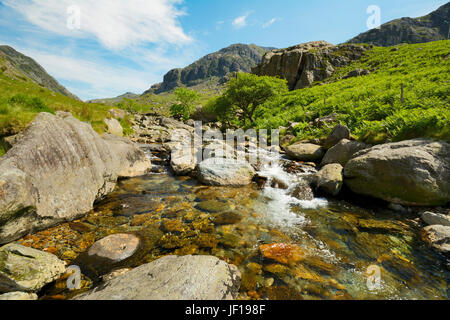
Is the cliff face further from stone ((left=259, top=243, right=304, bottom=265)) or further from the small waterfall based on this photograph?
stone ((left=259, top=243, right=304, bottom=265))

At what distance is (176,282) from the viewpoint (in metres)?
3.49

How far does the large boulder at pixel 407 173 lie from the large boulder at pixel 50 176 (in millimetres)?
11275

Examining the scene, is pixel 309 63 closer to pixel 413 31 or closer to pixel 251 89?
pixel 251 89

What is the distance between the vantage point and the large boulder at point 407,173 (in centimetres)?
693

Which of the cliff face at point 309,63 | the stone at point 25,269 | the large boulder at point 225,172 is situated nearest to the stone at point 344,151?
the large boulder at point 225,172

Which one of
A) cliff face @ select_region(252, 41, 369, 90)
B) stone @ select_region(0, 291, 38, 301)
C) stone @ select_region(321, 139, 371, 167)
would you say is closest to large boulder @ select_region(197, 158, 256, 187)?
stone @ select_region(321, 139, 371, 167)

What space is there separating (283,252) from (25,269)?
5.76 metres

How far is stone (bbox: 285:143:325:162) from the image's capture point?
14.2m

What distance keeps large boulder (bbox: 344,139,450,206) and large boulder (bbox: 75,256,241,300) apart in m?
7.55

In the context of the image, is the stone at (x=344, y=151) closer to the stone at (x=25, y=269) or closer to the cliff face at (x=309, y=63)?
the stone at (x=25, y=269)

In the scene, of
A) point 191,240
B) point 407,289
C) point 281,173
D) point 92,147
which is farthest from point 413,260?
point 92,147

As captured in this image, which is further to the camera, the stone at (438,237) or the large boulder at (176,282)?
the stone at (438,237)
